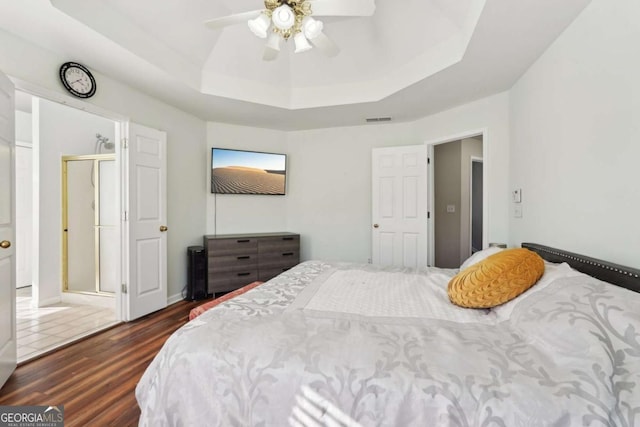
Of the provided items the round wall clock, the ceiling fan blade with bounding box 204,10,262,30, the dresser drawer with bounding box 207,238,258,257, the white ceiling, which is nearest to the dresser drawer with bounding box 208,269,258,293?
the dresser drawer with bounding box 207,238,258,257

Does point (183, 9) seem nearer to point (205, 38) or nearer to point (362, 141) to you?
point (205, 38)

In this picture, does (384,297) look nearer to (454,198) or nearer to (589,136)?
(589,136)

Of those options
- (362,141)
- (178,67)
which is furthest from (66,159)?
(362,141)

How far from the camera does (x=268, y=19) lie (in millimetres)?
1781

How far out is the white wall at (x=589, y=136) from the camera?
4.38 ft

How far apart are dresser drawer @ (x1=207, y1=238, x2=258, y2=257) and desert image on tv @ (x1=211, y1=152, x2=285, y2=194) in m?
0.75

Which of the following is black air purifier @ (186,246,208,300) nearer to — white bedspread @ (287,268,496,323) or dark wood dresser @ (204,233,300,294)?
dark wood dresser @ (204,233,300,294)

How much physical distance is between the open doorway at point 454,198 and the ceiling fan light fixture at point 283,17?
3.49 m

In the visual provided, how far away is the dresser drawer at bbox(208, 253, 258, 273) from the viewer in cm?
356

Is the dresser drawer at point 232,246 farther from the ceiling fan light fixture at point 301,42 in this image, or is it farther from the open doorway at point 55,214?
the ceiling fan light fixture at point 301,42

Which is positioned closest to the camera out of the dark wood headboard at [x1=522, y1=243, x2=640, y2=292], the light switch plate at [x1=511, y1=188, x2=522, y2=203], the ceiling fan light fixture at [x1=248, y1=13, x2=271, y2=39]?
the dark wood headboard at [x1=522, y1=243, x2=640, y2=292]

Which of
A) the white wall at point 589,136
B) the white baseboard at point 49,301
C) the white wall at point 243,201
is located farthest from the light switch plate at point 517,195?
the white baseboard at point 49,301

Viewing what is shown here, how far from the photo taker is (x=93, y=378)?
76.1 inches

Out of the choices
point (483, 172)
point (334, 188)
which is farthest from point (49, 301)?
point (483, 172)
